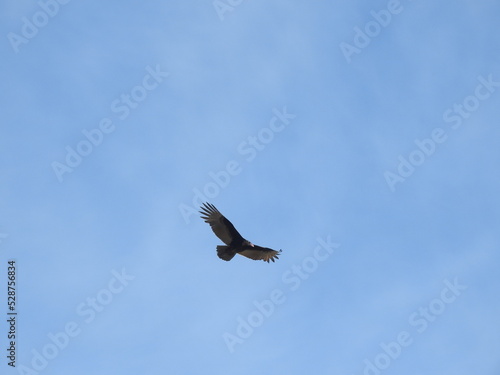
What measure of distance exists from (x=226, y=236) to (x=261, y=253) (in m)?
1.91

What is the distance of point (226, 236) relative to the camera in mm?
32750

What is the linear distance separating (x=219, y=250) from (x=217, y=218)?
147cm

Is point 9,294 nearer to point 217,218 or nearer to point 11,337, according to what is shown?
point 11,337

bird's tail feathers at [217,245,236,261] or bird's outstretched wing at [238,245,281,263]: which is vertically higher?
bird's tail feathers at [217,245,236,261]

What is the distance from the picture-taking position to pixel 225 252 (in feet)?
108

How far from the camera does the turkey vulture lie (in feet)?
107

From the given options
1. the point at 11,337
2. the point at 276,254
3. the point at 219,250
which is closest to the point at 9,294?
the point at 11,337

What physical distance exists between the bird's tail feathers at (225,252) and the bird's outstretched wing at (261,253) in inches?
25.9

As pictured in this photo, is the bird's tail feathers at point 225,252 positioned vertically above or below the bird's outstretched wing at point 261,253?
above

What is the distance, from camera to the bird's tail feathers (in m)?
32.8

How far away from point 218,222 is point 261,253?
258cm

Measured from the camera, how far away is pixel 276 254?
3350 centimetres

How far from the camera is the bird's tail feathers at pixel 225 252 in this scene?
3275 centimetres

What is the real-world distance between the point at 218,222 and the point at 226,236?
0.75 meters
